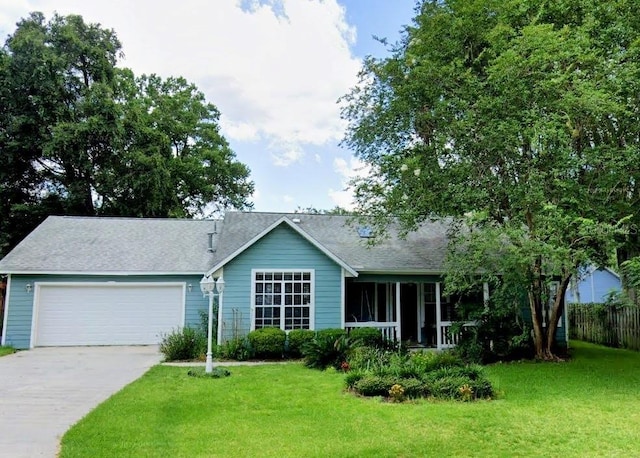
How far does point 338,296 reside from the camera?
47.3ft

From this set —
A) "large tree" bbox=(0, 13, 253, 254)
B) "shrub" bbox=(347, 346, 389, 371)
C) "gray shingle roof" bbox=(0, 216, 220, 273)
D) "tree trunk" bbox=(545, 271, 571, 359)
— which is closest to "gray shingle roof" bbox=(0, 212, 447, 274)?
"gray shingle roof" bbox=(0, 216, 220, 273)

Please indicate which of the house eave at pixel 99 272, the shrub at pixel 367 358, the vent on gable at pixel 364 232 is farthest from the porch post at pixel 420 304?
the house eave at pixel 99 272

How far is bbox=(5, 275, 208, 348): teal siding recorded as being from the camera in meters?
14.8

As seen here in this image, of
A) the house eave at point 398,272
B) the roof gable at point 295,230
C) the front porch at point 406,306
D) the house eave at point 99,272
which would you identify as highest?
the roof gable at point 295,230

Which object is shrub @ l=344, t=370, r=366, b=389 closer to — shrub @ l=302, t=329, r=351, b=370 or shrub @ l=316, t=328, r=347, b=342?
shrub @ l=302, t=329, r=351, b=370

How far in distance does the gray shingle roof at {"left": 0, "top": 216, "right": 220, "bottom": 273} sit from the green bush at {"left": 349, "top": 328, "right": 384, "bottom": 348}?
5.65m

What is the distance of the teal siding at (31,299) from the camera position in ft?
48.4

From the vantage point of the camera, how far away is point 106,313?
608 inches

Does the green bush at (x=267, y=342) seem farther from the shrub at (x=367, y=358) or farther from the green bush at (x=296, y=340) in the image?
the shrub at (x=367, y=358)

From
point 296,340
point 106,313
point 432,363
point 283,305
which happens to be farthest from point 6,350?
point 432,363

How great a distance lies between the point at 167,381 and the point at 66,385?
1864mm

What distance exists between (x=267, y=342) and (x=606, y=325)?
1253cm

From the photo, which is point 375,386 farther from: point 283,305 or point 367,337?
point 283,305

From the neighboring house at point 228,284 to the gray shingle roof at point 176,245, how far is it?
0.05 m
